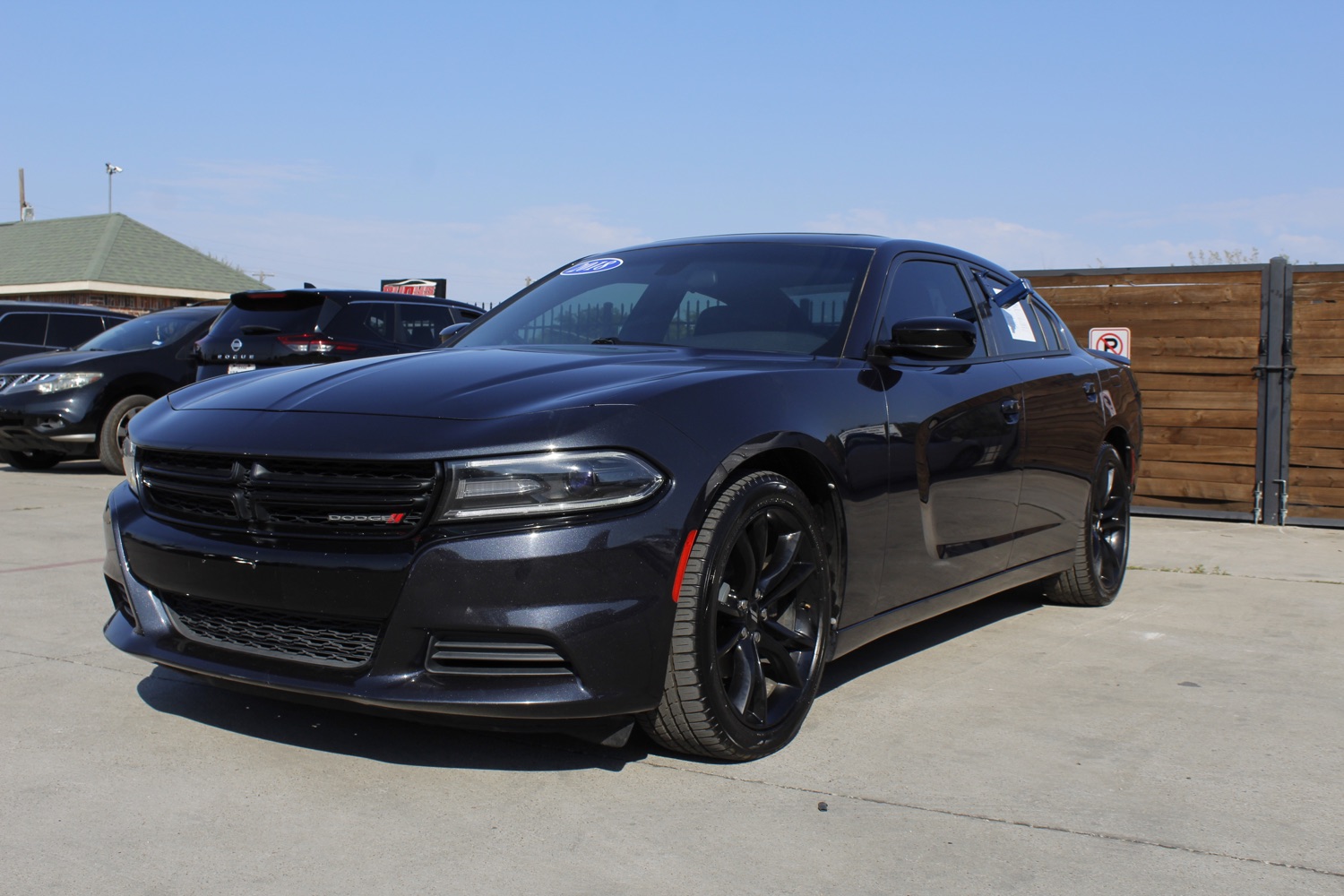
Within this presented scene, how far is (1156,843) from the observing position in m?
2.91

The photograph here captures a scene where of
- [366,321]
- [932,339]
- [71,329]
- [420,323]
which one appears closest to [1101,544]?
[932,339]

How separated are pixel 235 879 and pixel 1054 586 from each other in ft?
14.1

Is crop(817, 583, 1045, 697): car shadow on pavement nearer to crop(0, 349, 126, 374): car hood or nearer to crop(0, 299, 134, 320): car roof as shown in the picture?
crop(0, 349, 126, 374): car hood

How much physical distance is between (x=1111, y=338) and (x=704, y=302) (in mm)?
6727

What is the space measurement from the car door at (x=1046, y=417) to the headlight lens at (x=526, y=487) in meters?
2.48

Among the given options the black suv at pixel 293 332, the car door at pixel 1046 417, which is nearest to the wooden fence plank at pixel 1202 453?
the car door at pixel 1046 417

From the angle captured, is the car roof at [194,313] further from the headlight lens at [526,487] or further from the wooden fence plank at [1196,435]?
the headlight lens at [526,487]

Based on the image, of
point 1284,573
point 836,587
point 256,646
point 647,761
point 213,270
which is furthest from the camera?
point 213,270

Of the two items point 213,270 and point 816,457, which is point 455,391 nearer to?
point 816,457

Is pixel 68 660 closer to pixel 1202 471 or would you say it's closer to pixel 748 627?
pixel 748 627

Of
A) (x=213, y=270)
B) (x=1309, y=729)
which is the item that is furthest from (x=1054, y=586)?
(x=213, y=270)

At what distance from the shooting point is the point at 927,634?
528 cm

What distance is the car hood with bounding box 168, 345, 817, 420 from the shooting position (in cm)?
317

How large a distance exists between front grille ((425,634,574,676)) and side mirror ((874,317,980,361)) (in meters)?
1.75
